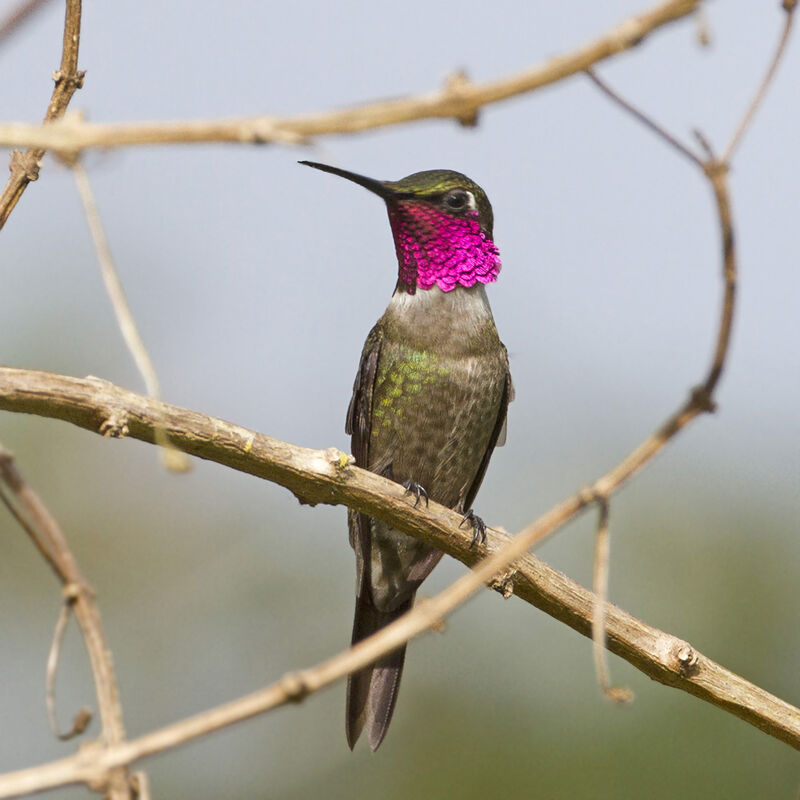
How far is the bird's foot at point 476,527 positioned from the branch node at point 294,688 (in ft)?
8.50

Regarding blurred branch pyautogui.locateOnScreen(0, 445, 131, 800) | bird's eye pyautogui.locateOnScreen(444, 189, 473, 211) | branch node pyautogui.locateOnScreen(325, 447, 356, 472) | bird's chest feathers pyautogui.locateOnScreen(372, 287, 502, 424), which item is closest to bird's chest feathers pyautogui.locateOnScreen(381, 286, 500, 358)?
bird's chest feathers pyautogui.locateOnScreen(372, 287, 502, 424)

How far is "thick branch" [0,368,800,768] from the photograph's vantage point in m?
2.36

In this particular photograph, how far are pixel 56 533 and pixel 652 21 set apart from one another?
0.92 metres

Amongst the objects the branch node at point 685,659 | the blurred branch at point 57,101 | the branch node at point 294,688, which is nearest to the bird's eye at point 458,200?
the branch node at point 685,659

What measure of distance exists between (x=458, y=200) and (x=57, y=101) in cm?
306

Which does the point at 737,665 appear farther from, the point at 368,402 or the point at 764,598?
the point at 368,402

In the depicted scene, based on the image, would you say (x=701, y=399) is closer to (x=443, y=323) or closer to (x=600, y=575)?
(x=600, y=575)

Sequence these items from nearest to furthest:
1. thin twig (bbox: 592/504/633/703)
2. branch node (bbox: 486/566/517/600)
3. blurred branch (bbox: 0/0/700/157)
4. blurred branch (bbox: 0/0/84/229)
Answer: blurred branch (bbox: 0/0/700/157), thin twig (bbox: 592/504/633/703), blurred branch (bbox: 0/0/84/229), branch node (bbox: 486/566/517/600)

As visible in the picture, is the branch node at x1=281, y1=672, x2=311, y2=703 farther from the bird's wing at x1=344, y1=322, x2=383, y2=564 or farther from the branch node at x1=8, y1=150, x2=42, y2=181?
the bird's wing at x1=344, y1=322, x2=383, y2=564

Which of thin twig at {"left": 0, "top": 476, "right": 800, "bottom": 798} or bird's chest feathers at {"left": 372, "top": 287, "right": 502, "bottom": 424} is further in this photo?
bird's chest feathers at {"left": 372, "top": 287, "right": 502, "bottom": 424}

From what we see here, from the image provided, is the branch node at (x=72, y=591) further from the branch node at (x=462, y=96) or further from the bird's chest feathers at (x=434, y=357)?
the bird's chest feathers at (x=434, y=357)

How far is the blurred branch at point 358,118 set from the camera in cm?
101

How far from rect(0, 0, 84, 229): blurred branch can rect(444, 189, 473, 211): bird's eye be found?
2956mm

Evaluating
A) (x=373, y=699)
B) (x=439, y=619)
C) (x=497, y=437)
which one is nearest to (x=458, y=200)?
(x=497, y=437)
